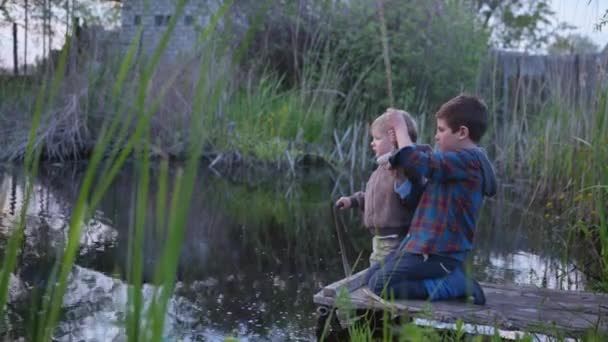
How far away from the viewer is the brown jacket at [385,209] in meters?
3.65

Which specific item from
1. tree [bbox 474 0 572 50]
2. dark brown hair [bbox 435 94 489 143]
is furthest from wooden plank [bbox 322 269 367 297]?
tree [bbox 474 0 572 50]

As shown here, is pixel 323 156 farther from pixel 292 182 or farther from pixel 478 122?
pixel 478 122

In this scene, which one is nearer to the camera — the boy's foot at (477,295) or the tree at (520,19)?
the boy's foot at (477,295)

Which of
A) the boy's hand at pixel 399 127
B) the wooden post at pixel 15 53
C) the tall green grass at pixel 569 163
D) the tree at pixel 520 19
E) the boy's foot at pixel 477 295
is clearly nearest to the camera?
the boy's hand at pixel 399 127

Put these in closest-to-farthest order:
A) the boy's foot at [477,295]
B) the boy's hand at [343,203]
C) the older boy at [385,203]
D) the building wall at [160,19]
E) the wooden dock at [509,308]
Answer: the building wall at [160,19] < the wooden dock at [509,308] < the boy's foot at [477,295] < the older boy at [385,203] < the boy's hand at [343,203]

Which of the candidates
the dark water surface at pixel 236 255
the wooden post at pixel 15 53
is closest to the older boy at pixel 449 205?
the dark water surface at pixel 236 255

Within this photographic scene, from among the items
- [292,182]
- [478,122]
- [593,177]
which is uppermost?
[478,122]

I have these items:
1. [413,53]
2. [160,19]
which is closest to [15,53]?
[413,53]

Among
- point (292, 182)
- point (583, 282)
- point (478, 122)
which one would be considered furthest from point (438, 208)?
point (292, 182)

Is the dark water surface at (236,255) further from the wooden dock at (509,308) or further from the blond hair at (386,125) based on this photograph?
the blond hair at (386,125)

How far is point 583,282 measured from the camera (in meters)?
4.65

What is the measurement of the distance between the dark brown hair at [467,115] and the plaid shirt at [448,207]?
107 millimetres

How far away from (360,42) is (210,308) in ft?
27.8

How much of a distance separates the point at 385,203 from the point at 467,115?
0.58m
